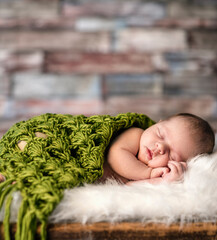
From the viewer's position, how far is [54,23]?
237 centimetres

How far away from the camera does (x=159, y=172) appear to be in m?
0.88

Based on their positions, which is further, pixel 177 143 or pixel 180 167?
pixel 177 143

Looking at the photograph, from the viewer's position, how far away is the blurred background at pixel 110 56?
2305mm

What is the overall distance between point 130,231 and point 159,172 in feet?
0.92

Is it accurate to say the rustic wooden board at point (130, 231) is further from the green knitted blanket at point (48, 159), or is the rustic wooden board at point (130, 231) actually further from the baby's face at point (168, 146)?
the baby's face at point (168, 146)

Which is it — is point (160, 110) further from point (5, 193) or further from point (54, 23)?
point (5, 193)

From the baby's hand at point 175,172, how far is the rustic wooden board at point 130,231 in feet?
0.57

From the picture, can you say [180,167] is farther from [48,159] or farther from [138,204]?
[48,159]

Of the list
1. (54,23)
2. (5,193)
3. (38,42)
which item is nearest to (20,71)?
(38,42)

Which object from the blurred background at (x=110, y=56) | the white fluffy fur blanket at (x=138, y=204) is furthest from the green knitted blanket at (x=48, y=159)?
the blurred background at (x=110, y=56)

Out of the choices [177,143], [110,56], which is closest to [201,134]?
[177,143]

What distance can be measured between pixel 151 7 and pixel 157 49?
13.1 inches

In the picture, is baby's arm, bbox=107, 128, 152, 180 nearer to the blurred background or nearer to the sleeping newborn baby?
the sleeping newborn baby

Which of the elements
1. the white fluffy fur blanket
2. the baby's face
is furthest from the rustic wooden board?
the baby's face
